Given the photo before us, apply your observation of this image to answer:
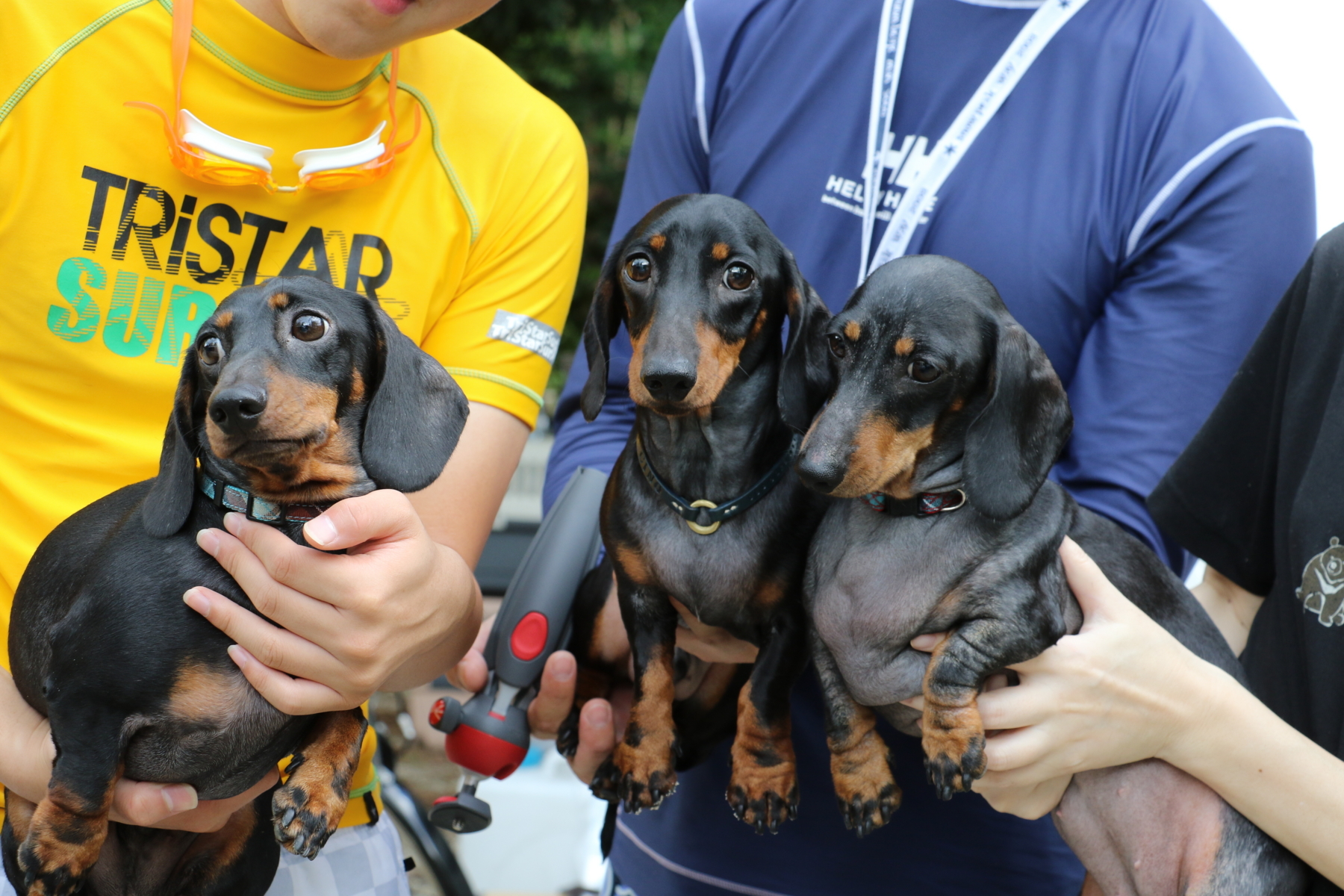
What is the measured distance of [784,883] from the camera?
197cm

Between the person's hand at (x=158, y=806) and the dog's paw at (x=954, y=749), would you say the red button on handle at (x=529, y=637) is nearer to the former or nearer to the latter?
the person's hand at (x=158, y=806)

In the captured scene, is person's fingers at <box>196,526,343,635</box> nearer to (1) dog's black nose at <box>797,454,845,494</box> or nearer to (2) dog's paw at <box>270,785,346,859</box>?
(2) dog's paw at <box>270,785,346,859</box>

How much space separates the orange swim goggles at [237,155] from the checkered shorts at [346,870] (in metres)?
1.07

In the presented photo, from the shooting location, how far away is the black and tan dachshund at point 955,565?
58.5 inches

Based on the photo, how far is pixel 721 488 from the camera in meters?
1.74

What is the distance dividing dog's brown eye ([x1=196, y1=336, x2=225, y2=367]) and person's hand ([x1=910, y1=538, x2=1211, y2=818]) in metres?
1.18

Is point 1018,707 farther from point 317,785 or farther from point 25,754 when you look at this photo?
point 25,754

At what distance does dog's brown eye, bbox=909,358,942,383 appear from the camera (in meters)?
1.49

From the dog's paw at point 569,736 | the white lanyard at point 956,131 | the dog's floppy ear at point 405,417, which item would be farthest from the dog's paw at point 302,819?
the white lanyard at point 956,131

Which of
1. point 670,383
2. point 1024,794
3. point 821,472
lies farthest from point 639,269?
point 1024,794

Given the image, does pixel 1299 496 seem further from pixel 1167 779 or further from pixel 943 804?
pixel 943 804

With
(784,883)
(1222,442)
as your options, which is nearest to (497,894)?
(784,883)

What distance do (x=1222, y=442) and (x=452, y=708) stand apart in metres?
1.42

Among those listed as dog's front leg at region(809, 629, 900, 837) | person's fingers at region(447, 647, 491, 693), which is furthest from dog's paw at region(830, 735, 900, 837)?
person's fingers at region(447, 647, 491, 693)
